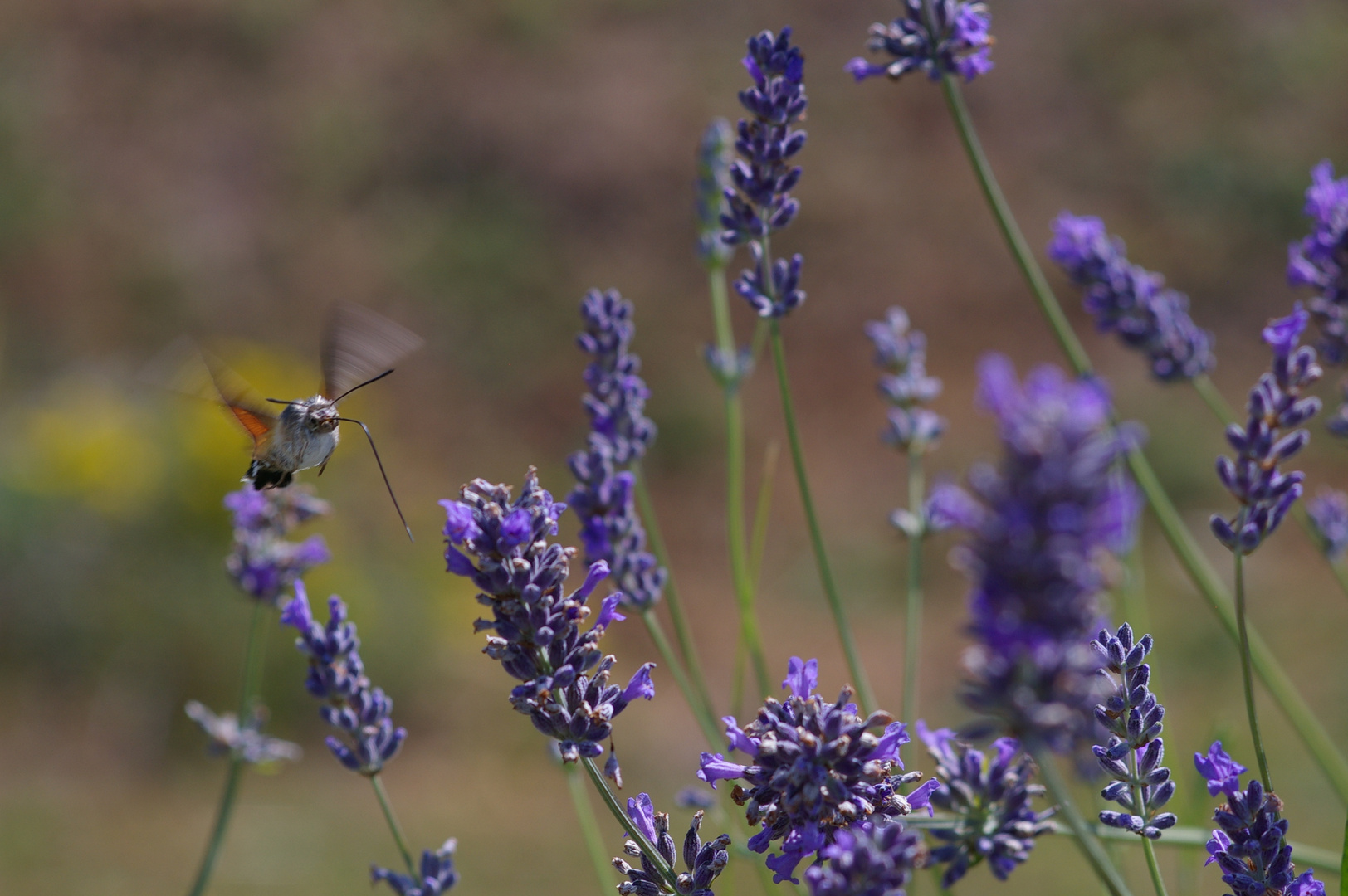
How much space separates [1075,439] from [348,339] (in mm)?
1624

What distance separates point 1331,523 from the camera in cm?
226

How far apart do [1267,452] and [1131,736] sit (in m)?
0.37

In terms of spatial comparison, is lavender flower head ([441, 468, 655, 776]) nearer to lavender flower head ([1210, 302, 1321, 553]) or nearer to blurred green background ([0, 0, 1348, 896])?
lavender flower head ([1210, 302, 1321, 553])

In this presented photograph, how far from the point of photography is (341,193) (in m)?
15.7

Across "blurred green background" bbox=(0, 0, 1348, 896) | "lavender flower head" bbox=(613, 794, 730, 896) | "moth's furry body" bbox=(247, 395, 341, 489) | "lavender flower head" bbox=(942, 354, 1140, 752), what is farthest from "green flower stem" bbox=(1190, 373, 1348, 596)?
"blurred green background" bbox=(0, 0, 1348, 896)

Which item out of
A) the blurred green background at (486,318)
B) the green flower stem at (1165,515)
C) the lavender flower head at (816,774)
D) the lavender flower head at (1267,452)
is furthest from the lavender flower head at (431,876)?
the blurred green background at (486,318)

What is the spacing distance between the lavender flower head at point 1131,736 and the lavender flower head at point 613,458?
730 millimetres

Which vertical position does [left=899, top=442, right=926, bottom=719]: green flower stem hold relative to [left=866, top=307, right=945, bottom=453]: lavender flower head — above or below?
below

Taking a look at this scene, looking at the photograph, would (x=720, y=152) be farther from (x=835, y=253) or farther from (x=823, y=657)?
(x=835, y=253)

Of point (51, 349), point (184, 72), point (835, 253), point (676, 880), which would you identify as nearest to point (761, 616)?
point (835, 253)

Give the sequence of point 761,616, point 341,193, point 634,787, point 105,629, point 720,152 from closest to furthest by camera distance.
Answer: point 720,152
point 634,787
point 105,629
point 761,616
point 341,193

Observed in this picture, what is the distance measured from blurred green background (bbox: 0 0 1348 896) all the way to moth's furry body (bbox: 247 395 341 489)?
463 cm

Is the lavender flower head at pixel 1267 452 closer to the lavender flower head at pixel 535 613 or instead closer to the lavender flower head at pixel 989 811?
the lavender flower head at pixel 989 811

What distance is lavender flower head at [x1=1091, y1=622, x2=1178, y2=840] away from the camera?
4.38 ft
